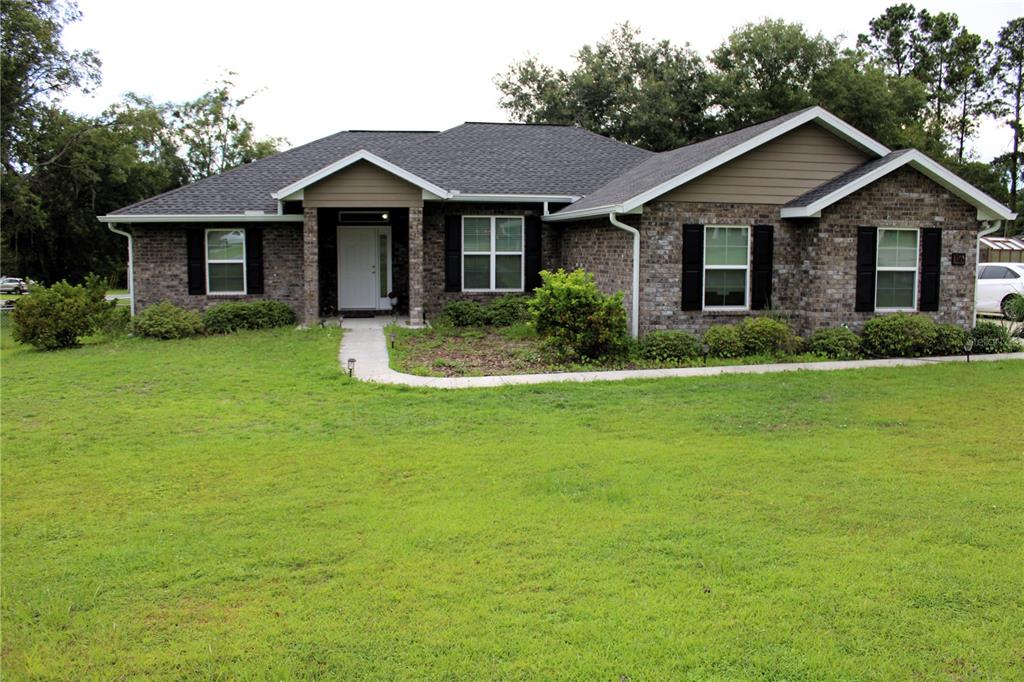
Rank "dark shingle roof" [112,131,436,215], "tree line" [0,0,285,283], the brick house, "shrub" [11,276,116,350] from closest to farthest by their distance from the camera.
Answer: the brick house
"shrub" [11,276,116,350]
"dark shingle roof" [112,131,436,215]
"tree line" [0,0,285,283]

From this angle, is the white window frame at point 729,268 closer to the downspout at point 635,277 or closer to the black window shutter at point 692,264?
the black window shutter at point 692,264

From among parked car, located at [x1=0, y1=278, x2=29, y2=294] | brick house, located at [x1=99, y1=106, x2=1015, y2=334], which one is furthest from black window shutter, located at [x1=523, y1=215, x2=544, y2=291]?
parked car, located at [x1=0, y1=278, x2=29, y2=294]

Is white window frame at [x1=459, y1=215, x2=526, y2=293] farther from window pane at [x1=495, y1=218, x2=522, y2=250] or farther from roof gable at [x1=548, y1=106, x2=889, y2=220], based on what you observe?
roof gable at [x1=548, y1=106, x2=889, y2=220]

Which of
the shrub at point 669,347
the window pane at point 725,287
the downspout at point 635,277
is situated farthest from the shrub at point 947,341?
the downspout at point 635,277

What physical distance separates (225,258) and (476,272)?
224 inches

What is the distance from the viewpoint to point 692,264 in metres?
15.0

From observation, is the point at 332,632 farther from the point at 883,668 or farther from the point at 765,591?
the point at 883,668

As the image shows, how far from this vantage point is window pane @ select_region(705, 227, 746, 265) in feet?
49.8

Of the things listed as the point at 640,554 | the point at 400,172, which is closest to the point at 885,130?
the point at 400,172

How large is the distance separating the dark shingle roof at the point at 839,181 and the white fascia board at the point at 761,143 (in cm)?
36

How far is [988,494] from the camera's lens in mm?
6711

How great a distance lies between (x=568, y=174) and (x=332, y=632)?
17.1 metres

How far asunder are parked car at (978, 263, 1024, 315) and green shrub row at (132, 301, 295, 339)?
17.9 metres

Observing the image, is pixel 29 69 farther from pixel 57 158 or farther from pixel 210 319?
pixel 210 319
